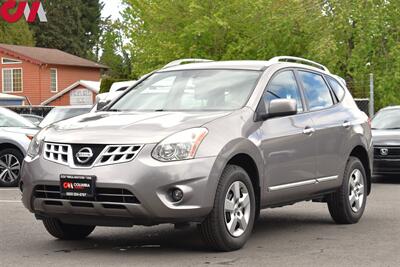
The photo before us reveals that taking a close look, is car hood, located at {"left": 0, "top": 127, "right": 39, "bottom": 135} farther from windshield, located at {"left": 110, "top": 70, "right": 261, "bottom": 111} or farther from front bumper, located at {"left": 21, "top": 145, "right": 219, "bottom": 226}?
front bumper, located at {"left": 21, "top": 145, "right": 219, "bottom": 226}

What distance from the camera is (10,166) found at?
14.7m

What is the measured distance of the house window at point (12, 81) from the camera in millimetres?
57406

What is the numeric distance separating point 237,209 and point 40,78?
50964mm

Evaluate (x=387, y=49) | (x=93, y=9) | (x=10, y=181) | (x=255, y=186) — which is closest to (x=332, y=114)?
(x=255, y=186)

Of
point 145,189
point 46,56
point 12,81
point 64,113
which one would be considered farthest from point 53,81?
point 145,189

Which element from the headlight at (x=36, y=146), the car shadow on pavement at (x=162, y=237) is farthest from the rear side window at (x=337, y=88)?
the headlight at (x=36, y=146)

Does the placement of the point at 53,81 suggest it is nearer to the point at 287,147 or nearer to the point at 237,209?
the point at 287,147

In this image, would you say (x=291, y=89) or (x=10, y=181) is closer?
(x=291, y=89)

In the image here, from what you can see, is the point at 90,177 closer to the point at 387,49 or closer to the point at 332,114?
the point at 332,114

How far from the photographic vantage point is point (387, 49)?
28828mm

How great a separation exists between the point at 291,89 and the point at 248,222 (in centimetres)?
176

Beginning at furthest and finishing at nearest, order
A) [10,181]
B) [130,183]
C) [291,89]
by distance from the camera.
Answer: [10,181] < [291,89] < [130,183]

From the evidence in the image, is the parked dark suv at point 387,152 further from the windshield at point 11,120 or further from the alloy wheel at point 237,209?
the alloy wheel at point 237,209

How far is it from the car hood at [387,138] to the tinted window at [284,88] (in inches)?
281
